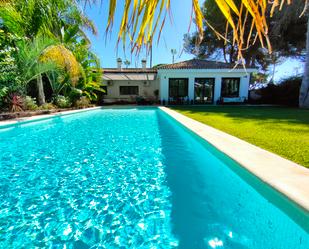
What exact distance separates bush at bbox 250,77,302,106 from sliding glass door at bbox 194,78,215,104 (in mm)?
4739

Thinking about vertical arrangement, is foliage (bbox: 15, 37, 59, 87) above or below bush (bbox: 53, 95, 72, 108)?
above

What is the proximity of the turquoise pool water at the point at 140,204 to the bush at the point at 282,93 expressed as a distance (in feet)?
63.1

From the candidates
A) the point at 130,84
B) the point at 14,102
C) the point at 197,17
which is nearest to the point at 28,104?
the point at 14,102

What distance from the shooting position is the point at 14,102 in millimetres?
10672

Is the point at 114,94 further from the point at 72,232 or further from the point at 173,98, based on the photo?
the point at 72,232

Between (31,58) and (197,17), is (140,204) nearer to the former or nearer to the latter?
(197,17)

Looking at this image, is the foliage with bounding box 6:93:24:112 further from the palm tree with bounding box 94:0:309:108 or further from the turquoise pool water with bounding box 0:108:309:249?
the palm tree with bounding box 94:0:309:108

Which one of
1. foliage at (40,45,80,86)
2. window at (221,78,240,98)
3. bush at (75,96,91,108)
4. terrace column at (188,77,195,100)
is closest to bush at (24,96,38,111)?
foliage at (40,45,80,86)

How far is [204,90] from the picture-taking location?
2272 cm

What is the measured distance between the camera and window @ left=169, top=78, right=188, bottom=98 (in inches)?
874

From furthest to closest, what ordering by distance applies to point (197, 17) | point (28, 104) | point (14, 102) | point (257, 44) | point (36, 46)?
point (257, 44)
point (28, 104)
point (36, 46)
point (14, 102)
point (197, 17)

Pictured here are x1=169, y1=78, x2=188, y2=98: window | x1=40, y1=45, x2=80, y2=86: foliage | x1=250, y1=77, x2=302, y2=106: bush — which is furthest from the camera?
x1=169, y1=78, x2=188, y2=98: window

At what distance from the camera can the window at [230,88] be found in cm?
2223

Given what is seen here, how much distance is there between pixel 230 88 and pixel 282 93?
5.10 metres
